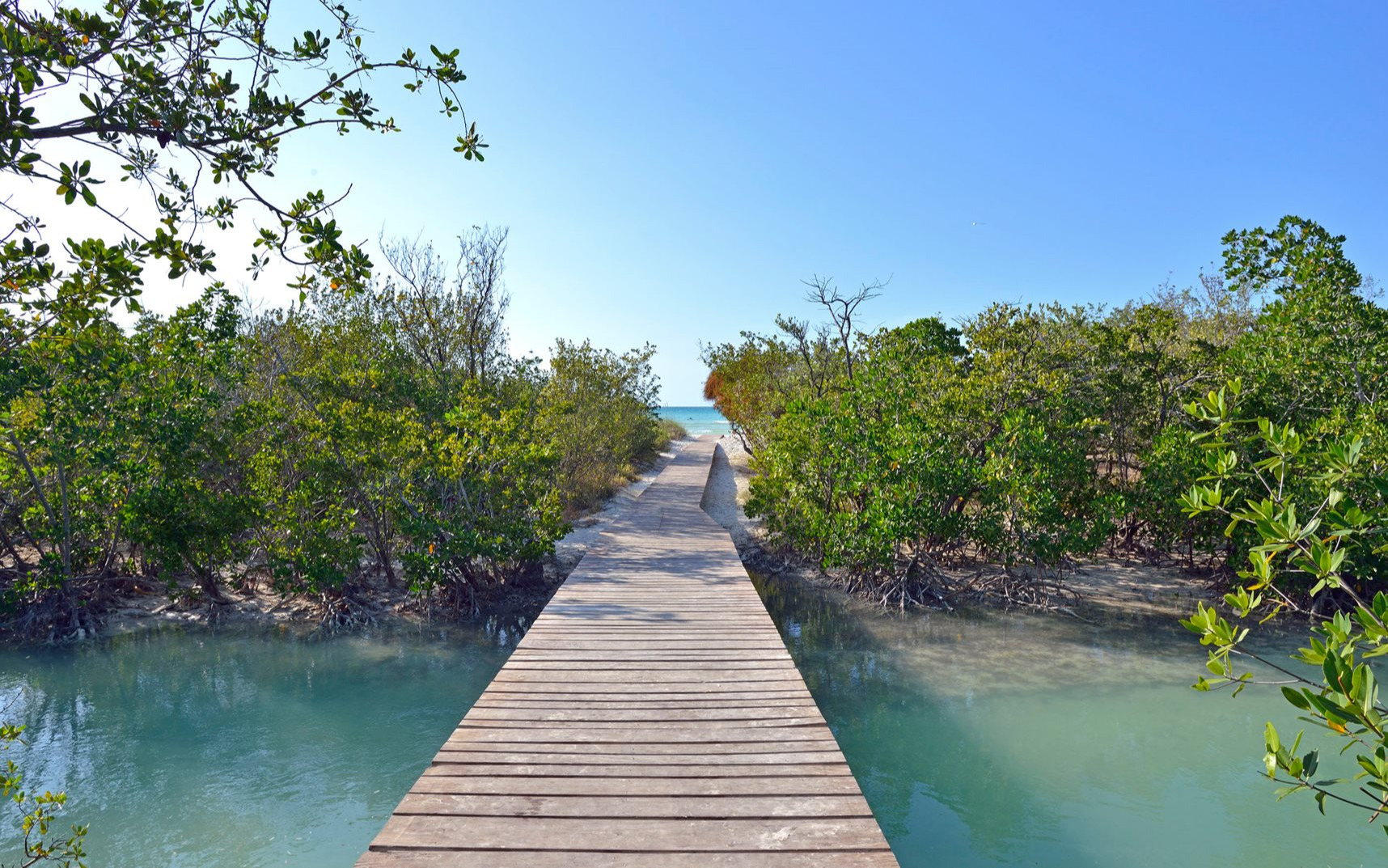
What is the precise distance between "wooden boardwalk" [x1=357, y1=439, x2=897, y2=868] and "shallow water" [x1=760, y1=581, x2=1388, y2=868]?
1455mm

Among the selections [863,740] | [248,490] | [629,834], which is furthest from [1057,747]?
[248,490]

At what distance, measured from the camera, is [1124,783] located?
17.7ft

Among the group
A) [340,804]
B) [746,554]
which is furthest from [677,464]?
[340,804]

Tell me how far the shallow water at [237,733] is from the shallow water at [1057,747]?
355 centimetres

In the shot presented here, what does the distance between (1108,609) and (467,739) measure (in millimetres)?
8326

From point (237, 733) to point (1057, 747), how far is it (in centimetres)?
672

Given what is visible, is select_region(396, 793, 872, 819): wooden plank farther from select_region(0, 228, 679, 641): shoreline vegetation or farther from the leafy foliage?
select_region(0, 228, 679, 641): shoreline vegetation

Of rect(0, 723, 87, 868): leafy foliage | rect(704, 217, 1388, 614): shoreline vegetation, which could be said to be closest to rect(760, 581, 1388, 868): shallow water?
rect(704, 217, 1388, 614): shoreline vegetation

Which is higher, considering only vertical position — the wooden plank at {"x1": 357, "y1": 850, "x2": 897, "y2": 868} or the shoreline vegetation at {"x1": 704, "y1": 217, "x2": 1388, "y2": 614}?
the shoreline vegetation at {"x1": 704, "y1": 217, "x2": 1388, "y2": 614}

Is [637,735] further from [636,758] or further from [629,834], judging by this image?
[629,834]

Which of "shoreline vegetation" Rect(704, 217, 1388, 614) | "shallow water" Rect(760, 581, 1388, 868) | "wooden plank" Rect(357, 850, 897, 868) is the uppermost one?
"shoreline vegetation" Rect(704, 217, 1388, 614)

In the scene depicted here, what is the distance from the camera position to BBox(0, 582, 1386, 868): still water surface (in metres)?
4.69

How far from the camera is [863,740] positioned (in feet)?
19.9

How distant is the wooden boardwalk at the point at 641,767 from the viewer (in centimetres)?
295
